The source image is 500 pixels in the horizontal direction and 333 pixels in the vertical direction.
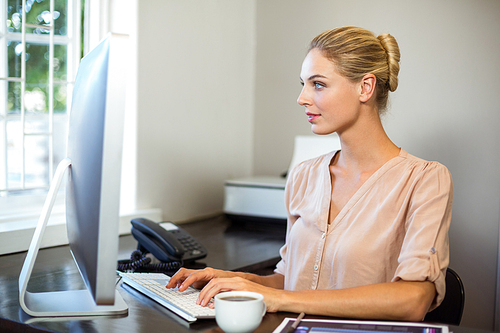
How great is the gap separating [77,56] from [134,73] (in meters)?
0.24

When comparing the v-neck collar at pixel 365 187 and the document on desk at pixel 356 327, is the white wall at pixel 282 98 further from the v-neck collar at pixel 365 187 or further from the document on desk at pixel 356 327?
the document on desk at pixel 356 327

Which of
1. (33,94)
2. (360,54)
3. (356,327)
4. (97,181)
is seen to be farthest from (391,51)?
(33,94)

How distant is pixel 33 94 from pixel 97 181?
3.96 ft

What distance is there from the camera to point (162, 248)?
1.48 metres

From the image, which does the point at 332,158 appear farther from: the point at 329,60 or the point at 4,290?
the point at 4,290

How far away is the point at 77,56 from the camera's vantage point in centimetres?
191

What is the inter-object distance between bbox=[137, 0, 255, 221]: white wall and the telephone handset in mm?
467

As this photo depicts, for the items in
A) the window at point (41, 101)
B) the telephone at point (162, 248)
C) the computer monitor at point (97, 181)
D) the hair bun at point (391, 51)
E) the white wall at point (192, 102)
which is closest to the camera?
the computer monitor at point (97, 181)

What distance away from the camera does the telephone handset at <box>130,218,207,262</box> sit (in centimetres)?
146

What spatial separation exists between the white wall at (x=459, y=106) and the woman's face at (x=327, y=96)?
91 cm

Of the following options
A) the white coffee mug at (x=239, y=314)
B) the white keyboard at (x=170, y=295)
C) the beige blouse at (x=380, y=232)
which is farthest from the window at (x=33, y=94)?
the white coffee mug at (x=239, y=314)

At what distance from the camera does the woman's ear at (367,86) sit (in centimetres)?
117

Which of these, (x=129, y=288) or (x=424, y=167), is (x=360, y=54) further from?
(x=129, y=288)

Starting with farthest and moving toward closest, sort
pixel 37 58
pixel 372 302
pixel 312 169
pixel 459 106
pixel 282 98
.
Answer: pixel 282 98
pixel 459 106
pixel 37 58
pixel 312 169
pixel 372 302
